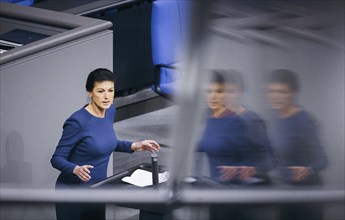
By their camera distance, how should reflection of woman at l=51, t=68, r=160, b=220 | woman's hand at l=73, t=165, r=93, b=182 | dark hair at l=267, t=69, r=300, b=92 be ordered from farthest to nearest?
reflection of woman at l=51, t=68, r=160, b=220 → woman's hand at l=73, t=165, r=93, b=182 → dark hair at l=267, t=69, r=300, b=92

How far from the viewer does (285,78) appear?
1.41ft

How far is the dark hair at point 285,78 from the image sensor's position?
43cm

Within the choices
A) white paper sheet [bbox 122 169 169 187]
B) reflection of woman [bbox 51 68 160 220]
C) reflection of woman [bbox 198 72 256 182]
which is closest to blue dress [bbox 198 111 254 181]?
reflection of woman [bbox 198 72 256 182]

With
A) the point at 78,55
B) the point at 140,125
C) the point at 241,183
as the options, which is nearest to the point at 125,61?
the point at 140,125

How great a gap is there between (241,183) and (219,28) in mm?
112

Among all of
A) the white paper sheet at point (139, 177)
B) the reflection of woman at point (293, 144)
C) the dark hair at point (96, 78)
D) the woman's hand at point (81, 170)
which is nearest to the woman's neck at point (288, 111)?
the reflection of woman at point (293, 144)

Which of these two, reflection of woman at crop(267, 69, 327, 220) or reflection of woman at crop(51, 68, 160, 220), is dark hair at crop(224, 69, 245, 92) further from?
reflection of woman at crop(51, 68, 160, 220)

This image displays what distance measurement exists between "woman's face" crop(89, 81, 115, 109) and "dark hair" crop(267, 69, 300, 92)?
1.85m

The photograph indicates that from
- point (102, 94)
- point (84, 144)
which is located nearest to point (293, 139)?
point (84, 144)

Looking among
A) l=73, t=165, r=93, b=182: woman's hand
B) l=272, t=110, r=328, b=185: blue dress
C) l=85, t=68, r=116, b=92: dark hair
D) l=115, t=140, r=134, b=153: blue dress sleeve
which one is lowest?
l=73, t=165, r=93, b=182: woman's hand

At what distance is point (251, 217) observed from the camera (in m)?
0.46

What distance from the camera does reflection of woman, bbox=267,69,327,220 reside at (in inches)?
17.2

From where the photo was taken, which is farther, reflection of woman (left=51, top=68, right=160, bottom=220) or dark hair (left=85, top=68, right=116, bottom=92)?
dark hair (left=85, top=68, right=116, bottom=92)

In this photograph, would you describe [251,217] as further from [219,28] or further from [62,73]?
[62,73]
